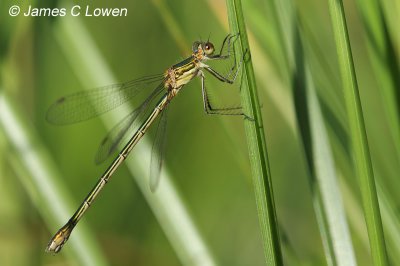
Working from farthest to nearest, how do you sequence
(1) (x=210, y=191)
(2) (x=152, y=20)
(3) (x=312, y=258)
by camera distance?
(2) (x=152, y=20) < (1) (x=210, y=191) < (3) (x=312, y=258)

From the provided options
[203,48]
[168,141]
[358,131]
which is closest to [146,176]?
[168,141]

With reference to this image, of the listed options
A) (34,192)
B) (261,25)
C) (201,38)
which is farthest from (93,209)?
(261,25)

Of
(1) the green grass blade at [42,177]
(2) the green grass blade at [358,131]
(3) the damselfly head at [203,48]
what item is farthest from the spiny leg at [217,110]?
(2) the green grass blade at [358,131]

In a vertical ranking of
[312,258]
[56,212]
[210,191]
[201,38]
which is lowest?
[312,258]

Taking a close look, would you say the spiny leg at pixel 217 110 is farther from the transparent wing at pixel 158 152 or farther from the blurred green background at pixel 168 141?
the transparent wing at pixel 158 152

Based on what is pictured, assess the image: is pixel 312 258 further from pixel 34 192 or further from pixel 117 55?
→ pixel 117 55

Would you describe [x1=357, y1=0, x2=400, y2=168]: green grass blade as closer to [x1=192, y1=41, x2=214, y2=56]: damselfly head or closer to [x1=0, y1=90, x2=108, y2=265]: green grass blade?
[x1=192, y1=41, x2=214, y2=56]: damselfly head

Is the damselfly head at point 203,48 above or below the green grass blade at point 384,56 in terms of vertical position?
above
